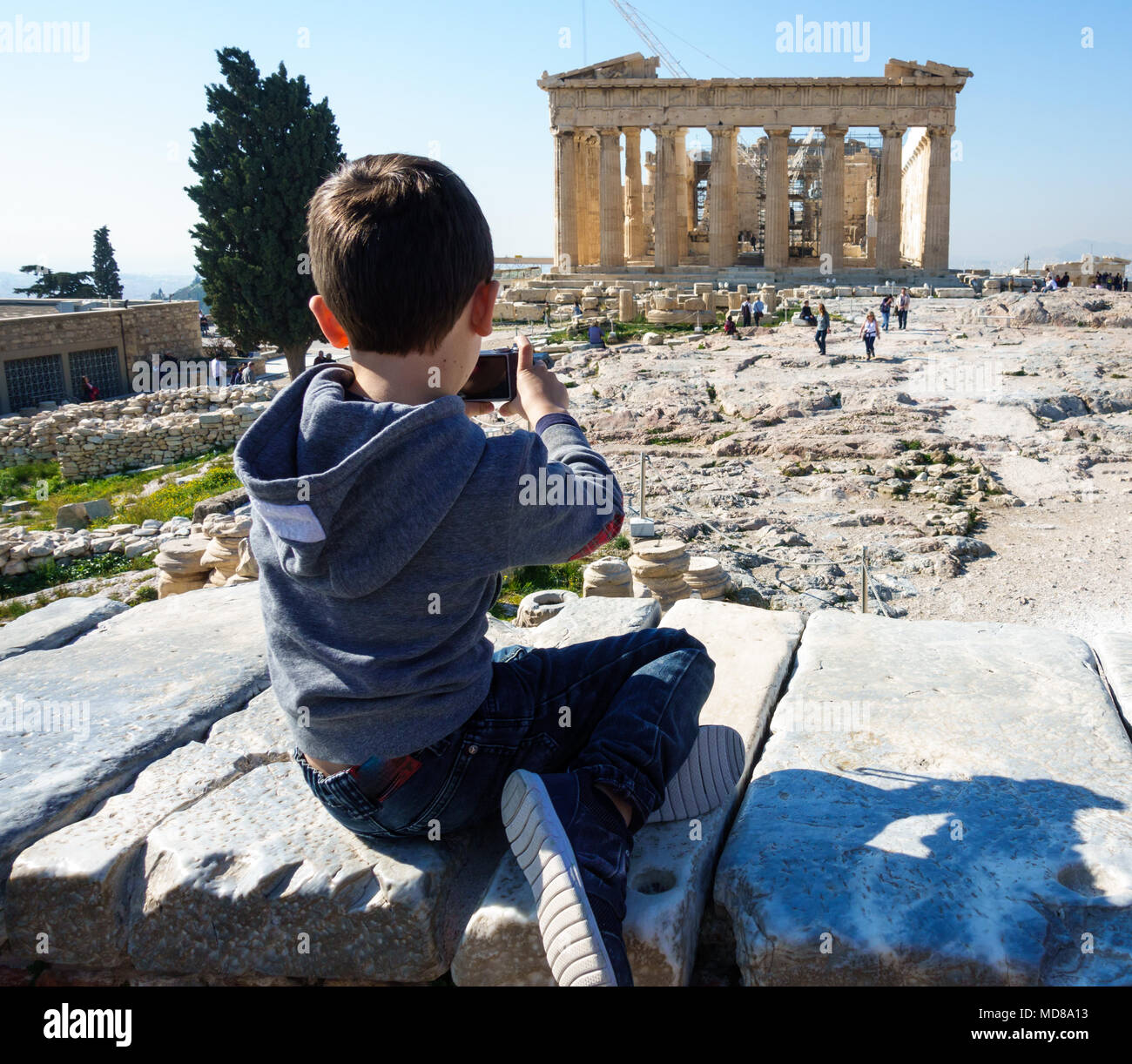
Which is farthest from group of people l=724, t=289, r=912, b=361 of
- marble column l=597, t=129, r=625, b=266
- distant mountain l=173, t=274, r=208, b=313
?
distant mountain l=173, t=274, r=208, b=313

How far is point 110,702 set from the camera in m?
3.17

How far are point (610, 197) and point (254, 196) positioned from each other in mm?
17581

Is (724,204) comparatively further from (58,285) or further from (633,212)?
(58,285)

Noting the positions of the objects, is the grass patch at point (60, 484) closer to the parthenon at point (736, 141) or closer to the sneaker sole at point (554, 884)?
the sneaker sole at point (554, 884)

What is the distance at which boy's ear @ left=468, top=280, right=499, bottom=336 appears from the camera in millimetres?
2086

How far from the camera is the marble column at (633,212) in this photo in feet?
151

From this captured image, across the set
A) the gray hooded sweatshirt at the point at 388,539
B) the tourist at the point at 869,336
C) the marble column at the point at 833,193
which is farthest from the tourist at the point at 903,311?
the gray hooded sweatshirt at the point at 388,539

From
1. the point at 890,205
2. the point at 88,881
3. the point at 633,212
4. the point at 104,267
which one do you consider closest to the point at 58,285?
the point at 104,267

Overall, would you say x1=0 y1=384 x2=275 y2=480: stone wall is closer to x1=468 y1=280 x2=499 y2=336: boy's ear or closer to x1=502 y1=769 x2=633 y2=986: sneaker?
x1=468 y1=280 x2=499 y2=336: boy's ear

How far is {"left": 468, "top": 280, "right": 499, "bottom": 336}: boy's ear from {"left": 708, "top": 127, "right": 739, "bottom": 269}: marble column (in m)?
39.8

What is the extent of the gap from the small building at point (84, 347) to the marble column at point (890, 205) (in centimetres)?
2570

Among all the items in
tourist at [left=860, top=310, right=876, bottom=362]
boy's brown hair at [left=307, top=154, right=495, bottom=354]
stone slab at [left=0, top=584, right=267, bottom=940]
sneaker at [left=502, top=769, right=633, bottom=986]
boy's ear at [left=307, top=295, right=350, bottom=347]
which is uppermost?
boy's brown hair at [left=307, top=154, right=495, bottom=354]
